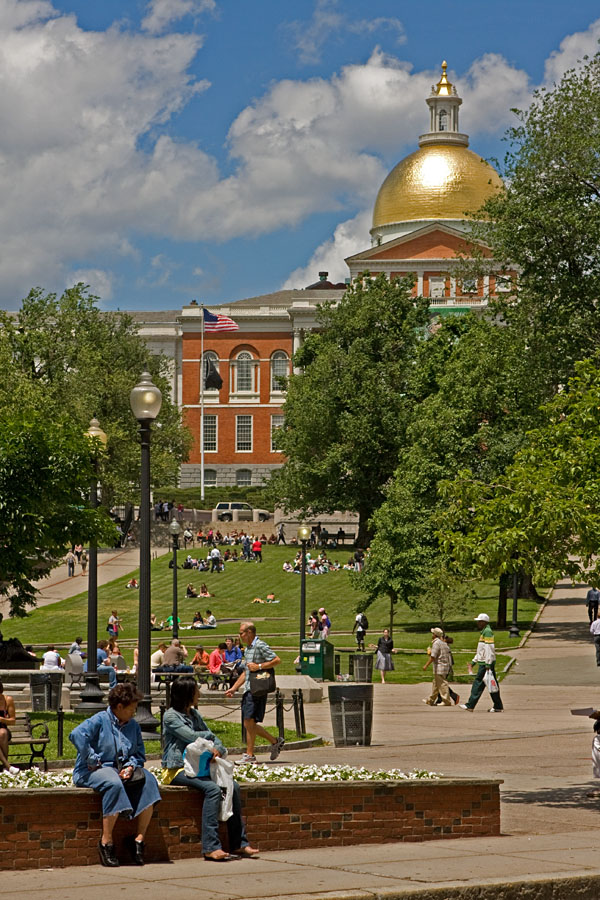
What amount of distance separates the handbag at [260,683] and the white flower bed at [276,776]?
14.2 feet

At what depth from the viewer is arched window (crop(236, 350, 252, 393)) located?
109 metres

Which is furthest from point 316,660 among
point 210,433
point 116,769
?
point 210,433

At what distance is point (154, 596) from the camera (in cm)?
5675

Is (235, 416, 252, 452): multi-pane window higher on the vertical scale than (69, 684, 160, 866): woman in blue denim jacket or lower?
higher

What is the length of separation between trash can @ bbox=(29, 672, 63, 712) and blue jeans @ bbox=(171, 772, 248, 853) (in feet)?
40.1

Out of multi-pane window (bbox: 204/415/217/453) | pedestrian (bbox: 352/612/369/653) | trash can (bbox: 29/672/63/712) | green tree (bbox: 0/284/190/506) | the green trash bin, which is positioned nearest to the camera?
trash can (bbox: 29/672/63/712)

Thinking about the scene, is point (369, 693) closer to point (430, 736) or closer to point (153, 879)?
point (430, 736)

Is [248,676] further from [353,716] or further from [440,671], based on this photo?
[440,671]

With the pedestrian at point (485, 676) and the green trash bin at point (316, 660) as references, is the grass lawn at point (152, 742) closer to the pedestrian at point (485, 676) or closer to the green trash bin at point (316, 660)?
the pedestrian at point (485, 676)

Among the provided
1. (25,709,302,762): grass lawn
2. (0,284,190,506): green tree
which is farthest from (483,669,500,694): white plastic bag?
(0,284,190,506): green tree

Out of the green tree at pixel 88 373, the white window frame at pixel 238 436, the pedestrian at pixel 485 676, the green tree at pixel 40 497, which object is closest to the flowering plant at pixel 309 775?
the pedestrian at pixel 485 676

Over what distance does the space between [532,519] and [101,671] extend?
13282mm

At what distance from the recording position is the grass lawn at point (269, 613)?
3991 cm

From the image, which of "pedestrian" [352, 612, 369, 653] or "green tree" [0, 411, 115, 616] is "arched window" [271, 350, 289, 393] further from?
"green tree" [0, 411, 115, 616]
